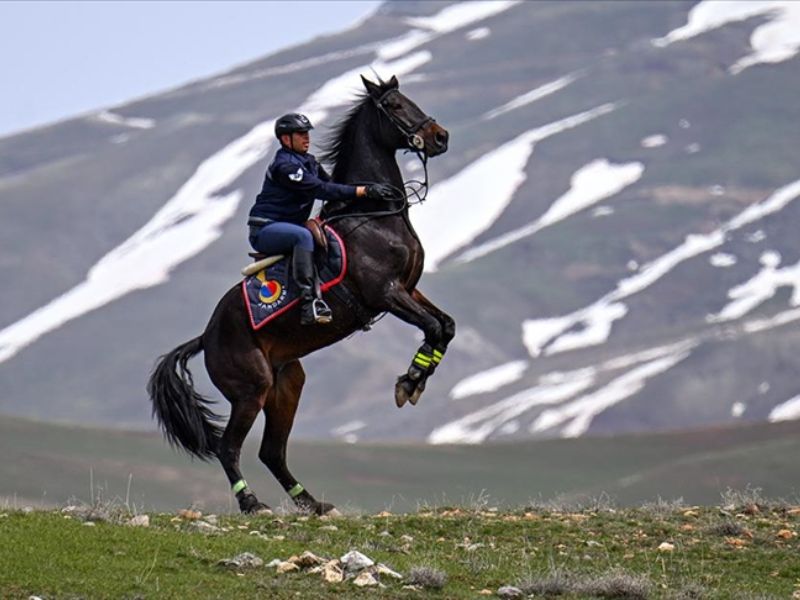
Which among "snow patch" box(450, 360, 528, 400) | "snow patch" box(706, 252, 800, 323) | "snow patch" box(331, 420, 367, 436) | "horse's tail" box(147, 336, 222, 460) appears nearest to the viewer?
"horse's tail" box(147, 336, 222, 460)

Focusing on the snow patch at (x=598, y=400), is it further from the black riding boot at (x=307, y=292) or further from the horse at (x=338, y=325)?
the black riding boot at (x=307, y=292)

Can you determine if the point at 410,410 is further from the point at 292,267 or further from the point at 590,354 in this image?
the point at 292,267

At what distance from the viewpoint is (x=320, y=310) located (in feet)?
60.1

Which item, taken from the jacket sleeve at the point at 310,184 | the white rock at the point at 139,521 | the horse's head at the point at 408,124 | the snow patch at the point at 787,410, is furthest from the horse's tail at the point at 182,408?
the snow patch at the point at 787,410

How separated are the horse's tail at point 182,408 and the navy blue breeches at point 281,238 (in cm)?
141

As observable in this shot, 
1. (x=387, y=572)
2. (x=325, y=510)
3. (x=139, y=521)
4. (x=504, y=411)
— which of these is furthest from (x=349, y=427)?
(x=387, y=572)

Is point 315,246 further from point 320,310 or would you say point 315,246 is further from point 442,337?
point 442,337

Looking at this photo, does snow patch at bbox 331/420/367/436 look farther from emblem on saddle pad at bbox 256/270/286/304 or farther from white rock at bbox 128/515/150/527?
white rock at bbox 128/515/150/527

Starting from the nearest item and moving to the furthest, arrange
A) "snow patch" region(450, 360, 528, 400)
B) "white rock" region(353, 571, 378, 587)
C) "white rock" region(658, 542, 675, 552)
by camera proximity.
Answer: "white rock" region(353, 571, 378, 587) → "white rock" region(658, 542, 675, 552) → "snow patch" region(450, 360, 528, 400)

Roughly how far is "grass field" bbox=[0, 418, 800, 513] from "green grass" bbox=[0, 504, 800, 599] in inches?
2324

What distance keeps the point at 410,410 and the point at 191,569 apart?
524 feet

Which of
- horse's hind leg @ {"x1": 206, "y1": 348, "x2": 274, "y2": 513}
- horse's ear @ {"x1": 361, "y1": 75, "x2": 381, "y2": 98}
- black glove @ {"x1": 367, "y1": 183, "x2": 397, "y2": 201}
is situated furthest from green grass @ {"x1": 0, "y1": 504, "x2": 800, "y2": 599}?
horse's ear @ {"x1": 361, "y1": 75, "x2": 381, "y2": 98}

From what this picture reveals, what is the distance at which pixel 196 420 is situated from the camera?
19.7m

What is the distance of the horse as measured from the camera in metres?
18.5
